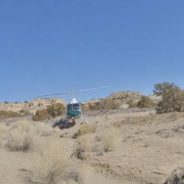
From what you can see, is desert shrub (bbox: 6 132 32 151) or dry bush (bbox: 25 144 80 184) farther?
desert shrub (bbox: 6 132 32 151)

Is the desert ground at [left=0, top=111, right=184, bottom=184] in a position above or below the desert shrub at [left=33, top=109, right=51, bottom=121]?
below

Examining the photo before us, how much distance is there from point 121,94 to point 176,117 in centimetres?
5749

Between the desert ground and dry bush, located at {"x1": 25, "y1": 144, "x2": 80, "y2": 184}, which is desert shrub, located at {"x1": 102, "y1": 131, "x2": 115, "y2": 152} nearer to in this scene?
the desert ground

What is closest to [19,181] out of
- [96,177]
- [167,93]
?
[96,177]

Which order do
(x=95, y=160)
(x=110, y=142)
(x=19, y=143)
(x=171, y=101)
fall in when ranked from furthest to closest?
(x=171, y=101), (x=19, y=143), (x=110, y=142), (x=95, y=160)

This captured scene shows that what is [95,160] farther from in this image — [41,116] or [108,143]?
[41,116]

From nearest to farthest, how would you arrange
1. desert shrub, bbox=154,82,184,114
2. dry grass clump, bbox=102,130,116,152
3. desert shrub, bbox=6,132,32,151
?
dry grass clump, bbox=102,130,116,152
desert shrub, bbox=6,132,32,151
desert shrub, bbox=154,82,184,114

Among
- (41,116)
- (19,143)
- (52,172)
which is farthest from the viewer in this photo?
(41,116)

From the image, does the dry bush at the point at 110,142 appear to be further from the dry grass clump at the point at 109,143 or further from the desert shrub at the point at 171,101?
the desert shrub at the point at 171,101

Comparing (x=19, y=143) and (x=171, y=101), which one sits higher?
(x=171, y=101)

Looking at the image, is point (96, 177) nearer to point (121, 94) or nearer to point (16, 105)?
point (121, 94)

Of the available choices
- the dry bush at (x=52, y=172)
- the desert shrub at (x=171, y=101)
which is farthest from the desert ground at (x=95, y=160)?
the desert shrub at (x=171, y=101)

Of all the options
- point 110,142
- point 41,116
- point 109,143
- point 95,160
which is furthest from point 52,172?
point 41,116

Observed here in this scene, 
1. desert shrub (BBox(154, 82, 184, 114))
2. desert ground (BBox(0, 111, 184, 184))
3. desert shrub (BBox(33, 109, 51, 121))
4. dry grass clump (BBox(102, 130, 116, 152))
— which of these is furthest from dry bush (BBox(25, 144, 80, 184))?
desert shrub (BBox(33, 109, 51, 121))
